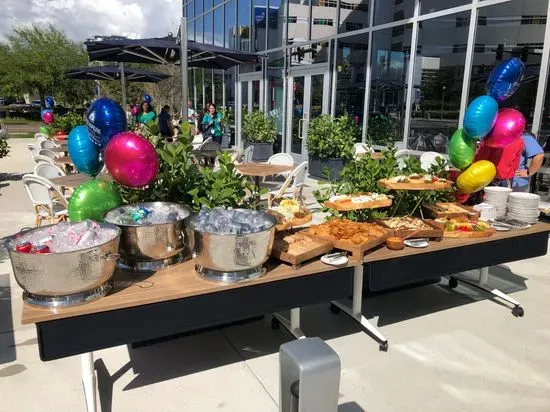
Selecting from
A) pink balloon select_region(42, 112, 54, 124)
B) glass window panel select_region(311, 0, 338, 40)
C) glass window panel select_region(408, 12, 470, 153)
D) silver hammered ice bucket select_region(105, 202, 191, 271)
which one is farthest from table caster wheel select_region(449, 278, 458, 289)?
pink balloon select_region(42, 112, 54, 124)

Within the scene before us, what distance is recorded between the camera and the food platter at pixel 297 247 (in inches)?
106

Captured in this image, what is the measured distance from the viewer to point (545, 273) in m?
4.66

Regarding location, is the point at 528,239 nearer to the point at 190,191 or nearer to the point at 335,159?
the point at 190,191

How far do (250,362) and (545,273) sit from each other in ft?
11.1

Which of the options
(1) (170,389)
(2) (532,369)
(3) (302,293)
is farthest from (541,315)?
(1) (170,389)

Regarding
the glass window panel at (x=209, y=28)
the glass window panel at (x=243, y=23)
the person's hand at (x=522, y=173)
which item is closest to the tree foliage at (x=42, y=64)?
the glass window panel at (x=209, y=28)

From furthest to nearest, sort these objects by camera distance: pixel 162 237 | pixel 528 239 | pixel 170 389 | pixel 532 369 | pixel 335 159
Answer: pixel 335 159
pixel 528 239
pixel 532 369
pixel 170 389
pixel 162 237

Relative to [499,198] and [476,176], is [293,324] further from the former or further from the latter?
[499,198]

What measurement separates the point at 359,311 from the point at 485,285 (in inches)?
57.5

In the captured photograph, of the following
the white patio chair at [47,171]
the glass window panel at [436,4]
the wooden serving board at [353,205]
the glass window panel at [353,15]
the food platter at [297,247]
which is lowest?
the white patio chair at [47,171]

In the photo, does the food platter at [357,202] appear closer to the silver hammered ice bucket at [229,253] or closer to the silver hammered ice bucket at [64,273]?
the silver hammered ice bucket at [229,253]

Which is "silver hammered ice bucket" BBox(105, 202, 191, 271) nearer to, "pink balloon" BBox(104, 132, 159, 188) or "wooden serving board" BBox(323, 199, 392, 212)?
"pink balloon" BBox(104, 132, 159, 188)

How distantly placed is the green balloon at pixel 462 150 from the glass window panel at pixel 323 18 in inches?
285

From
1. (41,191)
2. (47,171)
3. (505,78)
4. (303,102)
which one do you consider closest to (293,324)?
(505,78)
